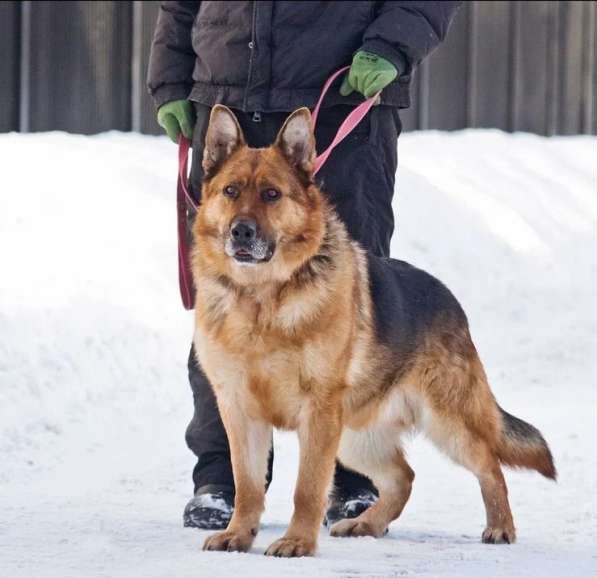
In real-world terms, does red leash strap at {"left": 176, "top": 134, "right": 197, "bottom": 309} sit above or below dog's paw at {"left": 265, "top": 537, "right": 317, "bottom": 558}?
above

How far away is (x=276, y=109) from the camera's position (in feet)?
17.2

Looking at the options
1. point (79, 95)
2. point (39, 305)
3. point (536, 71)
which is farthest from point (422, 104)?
point (39, 305)

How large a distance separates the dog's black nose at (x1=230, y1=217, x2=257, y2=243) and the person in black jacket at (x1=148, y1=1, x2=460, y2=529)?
84 centimetres

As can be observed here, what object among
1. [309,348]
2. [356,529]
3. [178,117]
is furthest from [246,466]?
[178,117]

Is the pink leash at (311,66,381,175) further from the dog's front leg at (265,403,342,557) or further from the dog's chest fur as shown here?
the dog's front leg at (265,403,342,557)

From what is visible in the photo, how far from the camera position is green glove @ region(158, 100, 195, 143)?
5.54 m

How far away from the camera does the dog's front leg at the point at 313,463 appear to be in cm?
450

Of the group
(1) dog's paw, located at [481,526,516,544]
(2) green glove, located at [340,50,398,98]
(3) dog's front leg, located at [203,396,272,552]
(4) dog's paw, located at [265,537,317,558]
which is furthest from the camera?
(2) green glove, located at [340,50,398,98]

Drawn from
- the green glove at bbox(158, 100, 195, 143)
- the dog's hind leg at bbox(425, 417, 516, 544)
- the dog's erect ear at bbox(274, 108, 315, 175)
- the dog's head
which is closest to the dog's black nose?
the dog's head

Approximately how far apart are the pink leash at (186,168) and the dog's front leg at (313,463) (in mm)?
839

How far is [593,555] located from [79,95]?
27.0 feet

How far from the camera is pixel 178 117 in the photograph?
18.2 feet

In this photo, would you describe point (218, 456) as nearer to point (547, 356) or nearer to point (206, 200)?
point (206, 200)

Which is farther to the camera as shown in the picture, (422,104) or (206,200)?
(422,104)
